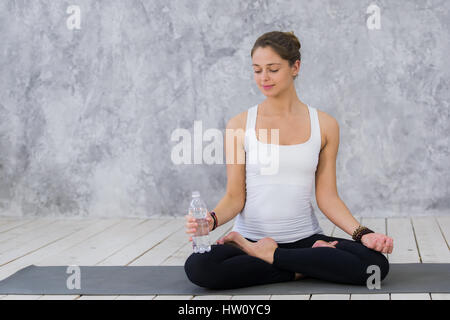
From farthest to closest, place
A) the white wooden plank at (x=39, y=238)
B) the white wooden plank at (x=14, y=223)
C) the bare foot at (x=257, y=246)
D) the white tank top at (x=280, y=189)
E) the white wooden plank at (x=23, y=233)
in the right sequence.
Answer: the white wooden plank at (x=14, y=223)
the white wooden plank at (x=23, y=233)
the white wooden plank at (x=39, y=238)
the white tank top at (x=280, y=189)
the bare foot at (x=257, y=246)

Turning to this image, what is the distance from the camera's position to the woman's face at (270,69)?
2.41 meters

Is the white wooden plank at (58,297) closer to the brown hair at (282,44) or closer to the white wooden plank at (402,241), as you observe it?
the brown hair at (282,44)

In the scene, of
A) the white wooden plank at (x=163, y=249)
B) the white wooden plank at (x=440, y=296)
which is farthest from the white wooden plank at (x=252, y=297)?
the white wooden plank at (x=163, y=249)

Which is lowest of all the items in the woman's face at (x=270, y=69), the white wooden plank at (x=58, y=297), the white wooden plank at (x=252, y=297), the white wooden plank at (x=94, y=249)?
the white wooden plank at (x=94, y=249)

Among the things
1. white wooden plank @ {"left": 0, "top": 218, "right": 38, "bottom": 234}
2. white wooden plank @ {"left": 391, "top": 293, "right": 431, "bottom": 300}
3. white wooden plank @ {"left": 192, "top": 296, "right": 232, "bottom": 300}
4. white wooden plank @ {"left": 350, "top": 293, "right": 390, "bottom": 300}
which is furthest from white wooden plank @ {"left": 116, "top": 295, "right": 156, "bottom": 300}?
white wooden plank @ {"left": 0, "top": 218, "right": 38, "bottom": 234}

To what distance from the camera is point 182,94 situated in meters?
4.23

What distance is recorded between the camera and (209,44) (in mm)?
4207

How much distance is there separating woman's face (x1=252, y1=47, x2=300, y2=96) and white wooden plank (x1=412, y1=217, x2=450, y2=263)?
0.99 meters

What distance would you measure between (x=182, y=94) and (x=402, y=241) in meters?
1.68

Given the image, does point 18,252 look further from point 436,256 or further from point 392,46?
point 392,46

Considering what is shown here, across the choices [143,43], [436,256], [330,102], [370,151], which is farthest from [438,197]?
[143,43]

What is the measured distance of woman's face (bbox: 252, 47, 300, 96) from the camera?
2.41 meters

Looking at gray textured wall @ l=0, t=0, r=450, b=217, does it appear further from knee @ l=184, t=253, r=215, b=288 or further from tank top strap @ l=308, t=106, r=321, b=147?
knee @ l=184, t=253, r=215, b=288

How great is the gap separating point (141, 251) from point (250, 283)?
3.15 ft
